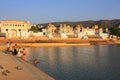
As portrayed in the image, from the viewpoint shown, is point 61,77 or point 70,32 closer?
point 61,77

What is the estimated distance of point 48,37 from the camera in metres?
108

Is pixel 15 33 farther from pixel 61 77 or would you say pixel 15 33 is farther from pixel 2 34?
pixel 61 77

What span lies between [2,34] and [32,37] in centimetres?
1061

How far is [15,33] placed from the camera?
10631 cm

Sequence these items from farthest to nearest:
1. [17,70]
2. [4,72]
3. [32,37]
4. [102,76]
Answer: [32,37] < [102,76] < [17,70] < [4,72]

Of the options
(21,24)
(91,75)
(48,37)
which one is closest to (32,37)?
(48,37)

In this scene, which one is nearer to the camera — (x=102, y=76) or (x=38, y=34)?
(x=102, y=76)

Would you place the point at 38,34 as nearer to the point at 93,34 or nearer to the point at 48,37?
the point at 48,37

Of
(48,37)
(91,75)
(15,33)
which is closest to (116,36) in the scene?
(48,37)

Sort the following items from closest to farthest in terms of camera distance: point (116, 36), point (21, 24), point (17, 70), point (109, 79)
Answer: point (17, 70)
point (109, 79)
point (21, 24)
point (116, 36)

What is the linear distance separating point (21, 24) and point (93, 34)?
32749mm

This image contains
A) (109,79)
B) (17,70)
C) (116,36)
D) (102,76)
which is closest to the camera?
(17,70)

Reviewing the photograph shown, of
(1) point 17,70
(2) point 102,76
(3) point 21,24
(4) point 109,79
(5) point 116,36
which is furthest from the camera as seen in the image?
(5) point 116,36

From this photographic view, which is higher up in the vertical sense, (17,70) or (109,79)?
(17,70)
